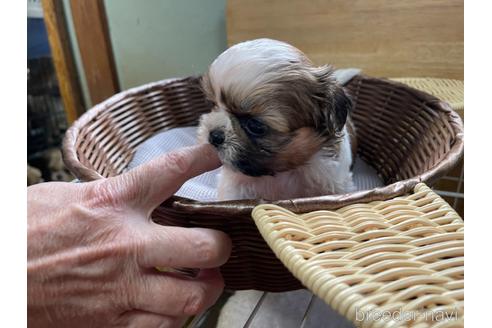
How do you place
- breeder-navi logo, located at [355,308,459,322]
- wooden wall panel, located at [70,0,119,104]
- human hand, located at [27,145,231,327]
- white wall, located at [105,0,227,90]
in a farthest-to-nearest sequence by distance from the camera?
wooden wall panel, located at [70,0,119,104] → white wall, located at [105,0,227,90] → human hand, located at [27,145,231,327] → breeder-navi logo, located at [355,308,459,322]

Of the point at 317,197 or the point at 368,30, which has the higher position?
the point at 368,30

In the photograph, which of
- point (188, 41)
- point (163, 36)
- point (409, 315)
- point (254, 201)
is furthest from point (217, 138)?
point (163, 36)

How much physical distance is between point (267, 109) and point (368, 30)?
1.59 m

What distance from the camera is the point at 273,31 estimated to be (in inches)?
107

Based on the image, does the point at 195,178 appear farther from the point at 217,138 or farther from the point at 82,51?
the point at 82,51

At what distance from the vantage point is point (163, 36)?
10.3 feet

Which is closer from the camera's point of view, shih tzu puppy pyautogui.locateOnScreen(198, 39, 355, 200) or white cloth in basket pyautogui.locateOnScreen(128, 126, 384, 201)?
shih tzu puppy pyautogui.locateOnScreen(198, 39, 355, 200)

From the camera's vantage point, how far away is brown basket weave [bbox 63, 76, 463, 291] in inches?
38.8

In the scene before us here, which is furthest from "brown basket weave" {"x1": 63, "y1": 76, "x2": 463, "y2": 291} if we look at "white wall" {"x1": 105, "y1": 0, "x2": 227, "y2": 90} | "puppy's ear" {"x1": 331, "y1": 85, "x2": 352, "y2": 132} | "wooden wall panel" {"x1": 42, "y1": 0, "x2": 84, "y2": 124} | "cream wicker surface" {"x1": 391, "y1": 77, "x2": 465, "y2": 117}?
"wooden wall panel" {"x1": 42, "y1": 0, "x2": 84, "y2": 124}

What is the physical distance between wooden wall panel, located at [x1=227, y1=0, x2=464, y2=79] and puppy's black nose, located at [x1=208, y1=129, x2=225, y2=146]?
63.2 inches

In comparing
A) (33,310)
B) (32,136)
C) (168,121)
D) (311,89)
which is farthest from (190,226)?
(32,136)

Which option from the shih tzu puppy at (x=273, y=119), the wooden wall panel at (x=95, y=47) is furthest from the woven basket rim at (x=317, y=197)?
the wooden wall panel at (x=95, y=47)

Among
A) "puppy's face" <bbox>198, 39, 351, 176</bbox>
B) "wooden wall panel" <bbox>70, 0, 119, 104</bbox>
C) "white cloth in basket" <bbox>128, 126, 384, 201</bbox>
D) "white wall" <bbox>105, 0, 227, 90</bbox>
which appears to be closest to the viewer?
"puppy's face" <bbox>198, 39, 351, 176</bbox>

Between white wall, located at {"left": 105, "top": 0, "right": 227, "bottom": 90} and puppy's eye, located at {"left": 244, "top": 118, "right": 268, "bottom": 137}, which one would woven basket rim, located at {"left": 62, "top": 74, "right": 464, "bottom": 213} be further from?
white wall, located at {"left": 105, "top": 0, "right": 227, "bottom": 90}
